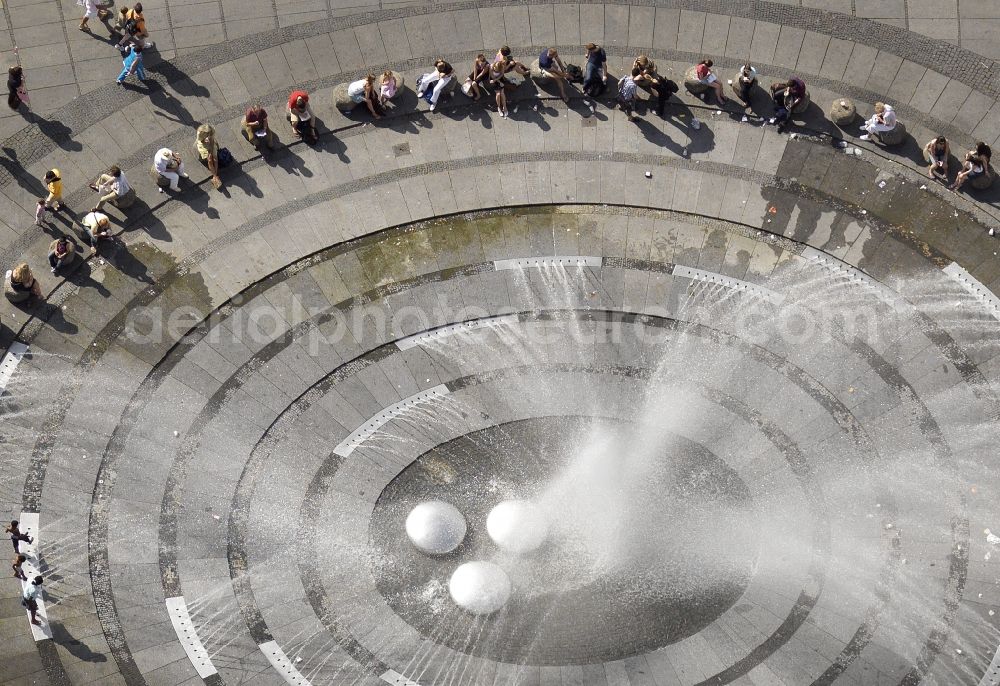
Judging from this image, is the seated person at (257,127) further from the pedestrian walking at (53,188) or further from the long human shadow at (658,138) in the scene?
the long human shadow at (658,138)

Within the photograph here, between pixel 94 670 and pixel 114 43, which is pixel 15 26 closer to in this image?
pixel 114 43

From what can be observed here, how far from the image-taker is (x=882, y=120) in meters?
33.8

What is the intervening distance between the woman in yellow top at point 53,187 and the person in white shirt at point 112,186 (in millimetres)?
976

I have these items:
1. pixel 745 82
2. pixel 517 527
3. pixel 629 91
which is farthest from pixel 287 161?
pixel 745 82

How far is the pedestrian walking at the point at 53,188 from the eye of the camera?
33094 mm

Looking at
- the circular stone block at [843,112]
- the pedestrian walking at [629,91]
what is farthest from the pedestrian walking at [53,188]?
the circular stone block at [843,112]

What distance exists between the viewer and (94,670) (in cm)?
2956

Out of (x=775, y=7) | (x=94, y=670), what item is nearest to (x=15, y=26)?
(x=94, y=670)

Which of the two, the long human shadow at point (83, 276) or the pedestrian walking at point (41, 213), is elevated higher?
the pedestrian walking at point (41, 213)

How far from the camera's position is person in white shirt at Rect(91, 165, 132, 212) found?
3322cm

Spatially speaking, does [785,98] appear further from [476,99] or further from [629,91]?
[476,99]

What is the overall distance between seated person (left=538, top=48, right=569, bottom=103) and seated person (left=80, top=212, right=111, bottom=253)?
13.4m

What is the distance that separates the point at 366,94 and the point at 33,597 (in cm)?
1665

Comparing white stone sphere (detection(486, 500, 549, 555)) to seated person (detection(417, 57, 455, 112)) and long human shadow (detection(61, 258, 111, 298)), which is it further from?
long human shadow (detection(61, 258, 111, 298))
